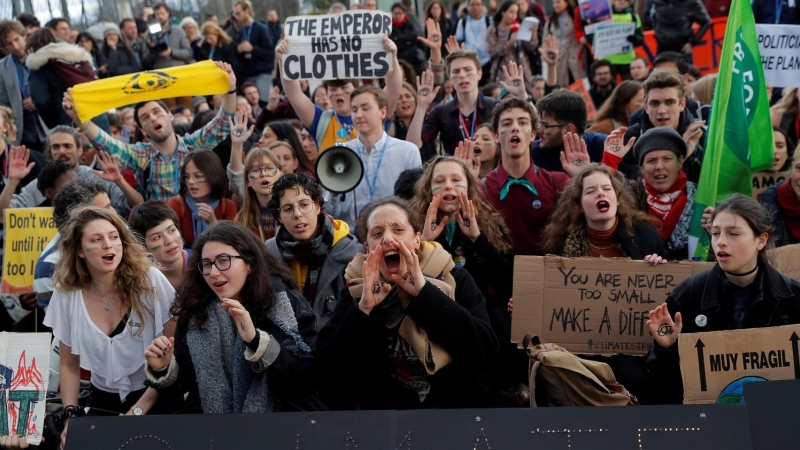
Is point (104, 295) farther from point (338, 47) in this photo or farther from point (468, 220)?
point (338, 47)

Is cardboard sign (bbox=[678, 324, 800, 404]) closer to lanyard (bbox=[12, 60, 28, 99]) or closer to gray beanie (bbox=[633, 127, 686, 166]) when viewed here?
gray beanie (bbox=[633, 127, 686, 166])

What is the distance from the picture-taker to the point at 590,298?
19.1 ft

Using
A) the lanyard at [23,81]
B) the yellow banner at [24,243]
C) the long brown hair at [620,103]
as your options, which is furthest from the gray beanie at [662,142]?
the lanyard at [23,81]

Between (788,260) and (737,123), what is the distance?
134 centimetres

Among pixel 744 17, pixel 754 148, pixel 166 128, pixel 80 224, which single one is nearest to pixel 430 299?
pixel 80 224

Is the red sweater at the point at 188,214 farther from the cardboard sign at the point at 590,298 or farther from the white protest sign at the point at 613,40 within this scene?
the white protest sign at the point at 613,40

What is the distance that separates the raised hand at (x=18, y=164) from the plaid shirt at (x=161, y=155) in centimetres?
61

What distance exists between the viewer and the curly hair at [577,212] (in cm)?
621

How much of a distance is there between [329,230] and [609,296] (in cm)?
174

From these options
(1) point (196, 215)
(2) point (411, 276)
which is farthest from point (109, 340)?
(1) point (196, 215)

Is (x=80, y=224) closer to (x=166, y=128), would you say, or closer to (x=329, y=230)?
(x=329, y=230)

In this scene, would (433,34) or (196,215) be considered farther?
(433,34)

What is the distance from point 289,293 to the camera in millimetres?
5473

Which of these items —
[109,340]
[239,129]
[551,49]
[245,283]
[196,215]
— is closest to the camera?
[245,283]
